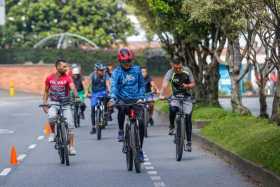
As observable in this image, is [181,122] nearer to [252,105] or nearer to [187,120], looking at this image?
[187,120]

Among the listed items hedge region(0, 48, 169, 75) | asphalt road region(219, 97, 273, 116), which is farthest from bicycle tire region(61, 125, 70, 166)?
hedge region(0, 48, 169, 75)

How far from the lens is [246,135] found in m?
18.1

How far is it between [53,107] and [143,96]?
2167 mm

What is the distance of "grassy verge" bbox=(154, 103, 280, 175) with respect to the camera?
14.4 meters

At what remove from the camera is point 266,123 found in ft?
64.2

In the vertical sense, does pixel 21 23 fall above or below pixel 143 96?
above

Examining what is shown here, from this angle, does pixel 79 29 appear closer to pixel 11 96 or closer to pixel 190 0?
pixel 11 96

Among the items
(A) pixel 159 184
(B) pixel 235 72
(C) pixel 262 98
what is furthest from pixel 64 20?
(A) pixel 159 184

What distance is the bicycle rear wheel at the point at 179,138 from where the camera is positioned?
669 inches

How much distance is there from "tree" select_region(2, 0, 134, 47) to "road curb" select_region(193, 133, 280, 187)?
5455cm

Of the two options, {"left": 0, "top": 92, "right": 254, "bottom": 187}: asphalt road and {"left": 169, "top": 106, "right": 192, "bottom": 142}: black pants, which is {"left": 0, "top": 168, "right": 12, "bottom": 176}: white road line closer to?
{"left": 0, "top": 92, "right": 254, "bottom": 187}: asphalt road

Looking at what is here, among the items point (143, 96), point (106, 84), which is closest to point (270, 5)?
point (143, 96)

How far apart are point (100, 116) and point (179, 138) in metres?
6.62

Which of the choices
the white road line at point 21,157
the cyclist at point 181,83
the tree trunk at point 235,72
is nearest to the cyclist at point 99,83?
the tree trunk at point 235,72
